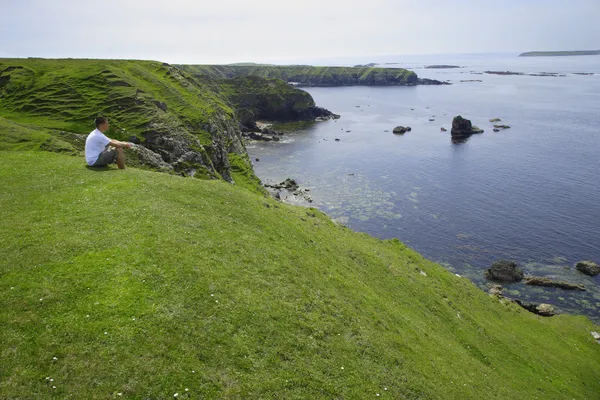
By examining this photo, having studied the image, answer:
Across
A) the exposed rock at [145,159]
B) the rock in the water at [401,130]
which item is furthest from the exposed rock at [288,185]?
the rock in the water at [401,130]

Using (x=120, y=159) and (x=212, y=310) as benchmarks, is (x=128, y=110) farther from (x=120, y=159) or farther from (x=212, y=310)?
(x=212, y=310)

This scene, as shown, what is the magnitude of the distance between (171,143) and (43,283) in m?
43.7

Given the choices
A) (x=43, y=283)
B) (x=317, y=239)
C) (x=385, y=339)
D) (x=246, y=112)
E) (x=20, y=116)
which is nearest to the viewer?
(x=43, y=283)

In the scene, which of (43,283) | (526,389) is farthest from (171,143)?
(526,389)

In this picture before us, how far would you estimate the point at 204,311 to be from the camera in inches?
658

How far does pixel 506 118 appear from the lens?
18912 cm

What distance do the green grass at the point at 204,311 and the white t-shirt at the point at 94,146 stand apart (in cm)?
105

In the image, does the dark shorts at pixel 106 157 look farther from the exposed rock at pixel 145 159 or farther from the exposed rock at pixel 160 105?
the exposed rock at pixel 160 105

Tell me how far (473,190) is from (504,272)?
43.0 metres

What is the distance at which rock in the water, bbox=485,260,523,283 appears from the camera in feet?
188

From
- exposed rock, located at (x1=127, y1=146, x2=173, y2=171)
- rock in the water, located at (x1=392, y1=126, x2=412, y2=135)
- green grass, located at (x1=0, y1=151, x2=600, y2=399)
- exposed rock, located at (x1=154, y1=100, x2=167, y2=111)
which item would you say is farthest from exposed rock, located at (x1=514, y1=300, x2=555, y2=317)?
rock in the water, located at (x1=392, y1=126, x2=412, y2=135)

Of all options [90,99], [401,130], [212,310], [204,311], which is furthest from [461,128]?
[204,311]

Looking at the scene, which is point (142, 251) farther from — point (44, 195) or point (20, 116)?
point (20, 116)

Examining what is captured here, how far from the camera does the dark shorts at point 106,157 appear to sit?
95.6 feet
